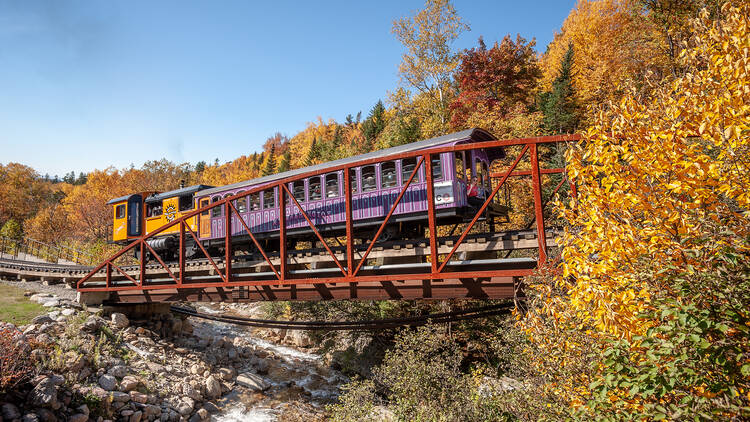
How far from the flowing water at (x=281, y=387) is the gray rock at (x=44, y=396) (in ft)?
14.2

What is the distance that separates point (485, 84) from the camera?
24.7 m

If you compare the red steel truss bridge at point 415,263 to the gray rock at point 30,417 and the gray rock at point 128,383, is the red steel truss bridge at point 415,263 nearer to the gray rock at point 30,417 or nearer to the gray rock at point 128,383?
the gray rock at point 128,383

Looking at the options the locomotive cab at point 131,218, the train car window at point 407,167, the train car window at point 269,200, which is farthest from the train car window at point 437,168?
the locomotive cab at point 131,218

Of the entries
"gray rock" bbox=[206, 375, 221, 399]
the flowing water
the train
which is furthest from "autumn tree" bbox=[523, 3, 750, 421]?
"gray rock" bbox=[206, 375, 221, 399]

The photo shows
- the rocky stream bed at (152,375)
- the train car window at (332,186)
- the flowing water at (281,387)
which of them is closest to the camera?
the rocky stream bed at (152,375)

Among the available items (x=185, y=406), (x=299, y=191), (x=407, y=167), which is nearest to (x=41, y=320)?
(x=185, y=406)

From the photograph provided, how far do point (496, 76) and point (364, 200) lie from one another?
18.4m

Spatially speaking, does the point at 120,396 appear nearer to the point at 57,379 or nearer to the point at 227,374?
the point at 57,379

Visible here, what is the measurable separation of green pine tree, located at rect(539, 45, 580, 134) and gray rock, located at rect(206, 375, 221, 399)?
25.5 meters

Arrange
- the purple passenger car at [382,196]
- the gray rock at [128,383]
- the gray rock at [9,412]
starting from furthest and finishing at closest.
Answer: the purple passenger car at [382,196] < the gray rock at [128,383] < the gray rock at [9,412]

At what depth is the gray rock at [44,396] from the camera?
7637mm

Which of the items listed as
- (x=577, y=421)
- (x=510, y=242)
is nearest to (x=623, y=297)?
(x=577, y=421)

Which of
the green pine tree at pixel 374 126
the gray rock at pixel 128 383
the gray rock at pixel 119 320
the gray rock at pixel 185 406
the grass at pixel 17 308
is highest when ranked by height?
the green pine tree at pixel 374 126

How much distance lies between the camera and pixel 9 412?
707cm
